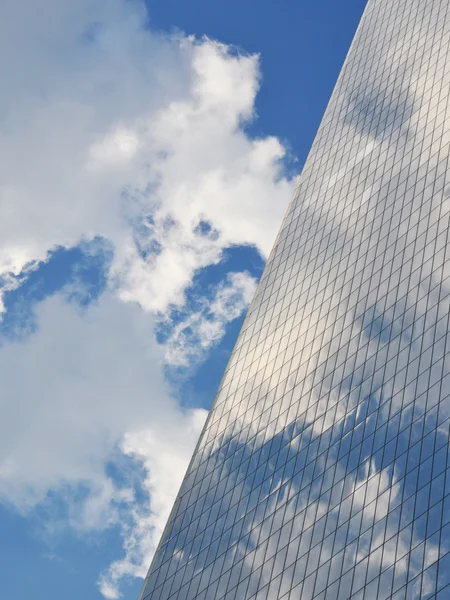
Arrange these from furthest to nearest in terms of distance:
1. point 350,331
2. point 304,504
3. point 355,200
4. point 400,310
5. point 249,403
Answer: point 355,200
point 249,403
point 350,331
point 400,310
point 304,504

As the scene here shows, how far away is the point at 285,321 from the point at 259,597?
3157 centimetres

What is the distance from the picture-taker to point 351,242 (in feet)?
295

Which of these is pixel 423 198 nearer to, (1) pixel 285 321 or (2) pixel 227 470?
(1) pixel 285 321

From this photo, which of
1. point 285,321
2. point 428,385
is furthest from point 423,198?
point 428,385

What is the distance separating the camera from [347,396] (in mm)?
71000

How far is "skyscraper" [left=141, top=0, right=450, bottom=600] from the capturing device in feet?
188

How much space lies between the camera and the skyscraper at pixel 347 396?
57.4 metres

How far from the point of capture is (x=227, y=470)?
80812mm

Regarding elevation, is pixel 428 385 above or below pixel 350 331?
below

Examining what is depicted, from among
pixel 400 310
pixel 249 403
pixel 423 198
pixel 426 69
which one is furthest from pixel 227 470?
pixel 426 69

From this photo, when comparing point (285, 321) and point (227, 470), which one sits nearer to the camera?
point (227, 470)

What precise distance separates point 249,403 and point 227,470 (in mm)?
7180

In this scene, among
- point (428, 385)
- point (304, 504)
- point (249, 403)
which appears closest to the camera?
point (428, 385)

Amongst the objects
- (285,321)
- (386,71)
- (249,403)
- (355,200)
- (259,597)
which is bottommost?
(259,597)
